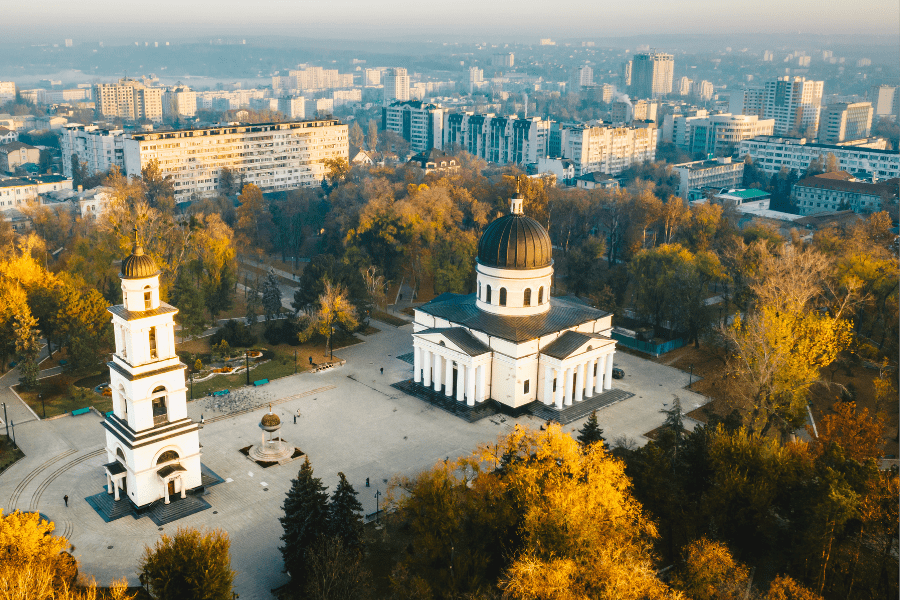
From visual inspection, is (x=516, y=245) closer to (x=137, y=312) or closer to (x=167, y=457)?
(x=137, y=312)

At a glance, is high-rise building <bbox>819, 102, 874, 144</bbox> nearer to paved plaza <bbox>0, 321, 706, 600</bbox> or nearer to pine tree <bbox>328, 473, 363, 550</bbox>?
paved plaza <bbox>0, 321, 706, 600</bbox>

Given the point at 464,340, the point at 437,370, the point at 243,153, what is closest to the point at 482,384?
the point at 464,340

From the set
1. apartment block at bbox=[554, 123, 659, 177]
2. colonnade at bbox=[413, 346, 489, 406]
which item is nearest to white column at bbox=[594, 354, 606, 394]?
colonnade at bbox=[413, 346, 489, 406]

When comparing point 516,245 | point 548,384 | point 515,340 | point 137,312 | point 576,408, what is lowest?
point 576,408

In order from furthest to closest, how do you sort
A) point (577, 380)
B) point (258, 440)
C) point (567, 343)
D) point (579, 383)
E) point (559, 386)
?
point (579, 383)
point (577, 380)
point (567, 343)
point (559, 386)
point (258, 440)

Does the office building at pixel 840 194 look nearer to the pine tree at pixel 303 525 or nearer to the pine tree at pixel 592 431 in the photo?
the pine tree at pixel 592 431

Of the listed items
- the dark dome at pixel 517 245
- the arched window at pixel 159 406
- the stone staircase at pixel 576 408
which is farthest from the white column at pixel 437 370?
the arched window at pixel 159 406

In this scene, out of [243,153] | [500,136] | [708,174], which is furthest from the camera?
[500,136]
